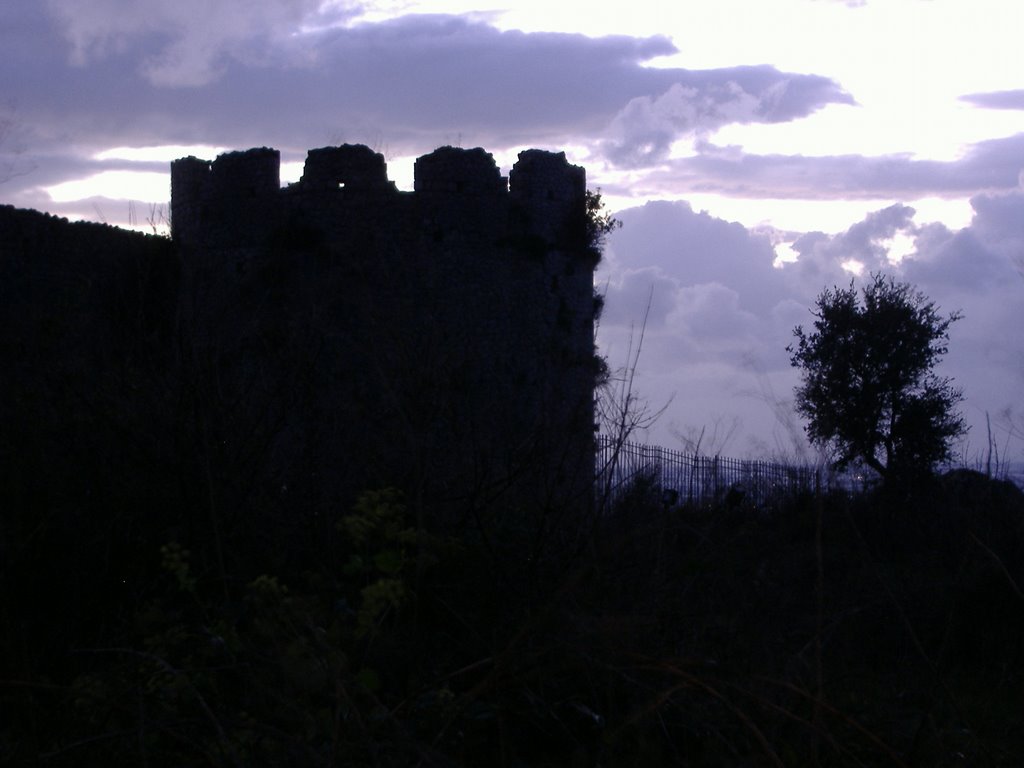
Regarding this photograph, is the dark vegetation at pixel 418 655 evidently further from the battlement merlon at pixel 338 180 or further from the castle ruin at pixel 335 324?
the battlement merlon at pixel 338 180

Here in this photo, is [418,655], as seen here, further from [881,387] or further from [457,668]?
[881,387]

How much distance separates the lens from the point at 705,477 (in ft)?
32.8

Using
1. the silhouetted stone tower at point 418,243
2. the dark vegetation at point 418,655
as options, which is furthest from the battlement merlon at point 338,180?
the dark vegetation at point 418,655

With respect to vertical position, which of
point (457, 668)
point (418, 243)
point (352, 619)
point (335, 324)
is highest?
point (418, 243)

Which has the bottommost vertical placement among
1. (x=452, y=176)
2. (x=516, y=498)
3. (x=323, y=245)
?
(x=516, y=498)

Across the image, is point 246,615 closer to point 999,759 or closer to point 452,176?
point 999,759

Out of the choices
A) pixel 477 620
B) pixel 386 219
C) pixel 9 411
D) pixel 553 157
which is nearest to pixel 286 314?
pixel 386 219

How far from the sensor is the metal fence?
6234 mm

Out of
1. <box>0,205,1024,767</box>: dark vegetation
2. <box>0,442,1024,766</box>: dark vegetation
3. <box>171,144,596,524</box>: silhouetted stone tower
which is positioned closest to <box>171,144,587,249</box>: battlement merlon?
<box>171,144,596,524</box>: silhouetted stone tower

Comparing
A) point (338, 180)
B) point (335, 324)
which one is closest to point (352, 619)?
point (335, 324)

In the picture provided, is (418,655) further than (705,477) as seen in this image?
No

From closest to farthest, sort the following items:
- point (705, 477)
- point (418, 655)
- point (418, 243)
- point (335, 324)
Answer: point (418, 655), point (705, 477), point (335, 324), point (418, 243)

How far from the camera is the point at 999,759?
200 inches

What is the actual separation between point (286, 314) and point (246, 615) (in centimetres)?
1029
